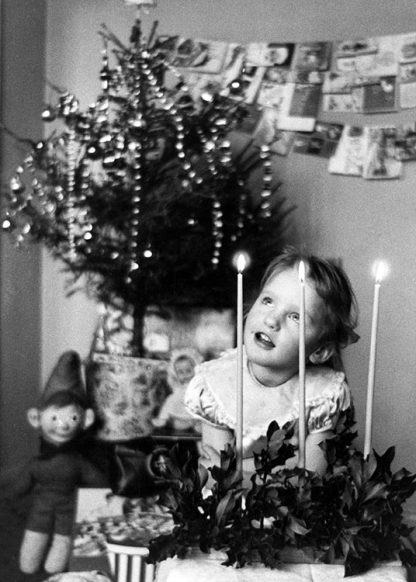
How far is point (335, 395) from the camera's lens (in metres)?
1.13

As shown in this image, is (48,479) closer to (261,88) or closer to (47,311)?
(47,311)

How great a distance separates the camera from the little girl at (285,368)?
1.10 meters

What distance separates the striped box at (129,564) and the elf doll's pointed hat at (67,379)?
0.36 metres

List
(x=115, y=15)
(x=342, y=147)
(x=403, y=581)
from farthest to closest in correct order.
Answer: (x=115, y=15), (x=342, y=147), (x=403, y=581)

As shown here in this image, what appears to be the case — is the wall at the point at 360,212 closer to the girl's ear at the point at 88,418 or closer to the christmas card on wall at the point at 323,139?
the christmas card on wall at the point at 323,139

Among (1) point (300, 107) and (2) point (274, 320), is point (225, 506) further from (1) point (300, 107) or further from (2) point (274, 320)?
(1) point (300, 107)

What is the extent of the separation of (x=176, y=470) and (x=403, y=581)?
0.23 metres

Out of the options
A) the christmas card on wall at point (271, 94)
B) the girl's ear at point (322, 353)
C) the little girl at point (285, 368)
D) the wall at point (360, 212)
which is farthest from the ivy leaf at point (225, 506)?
the christmas card on wall at point (271, 94)

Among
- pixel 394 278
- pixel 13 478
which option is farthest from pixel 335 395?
pixel 13 478

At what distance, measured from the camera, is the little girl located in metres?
1.10

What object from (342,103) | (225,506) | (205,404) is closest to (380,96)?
(342,103)

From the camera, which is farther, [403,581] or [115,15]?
[115,15]

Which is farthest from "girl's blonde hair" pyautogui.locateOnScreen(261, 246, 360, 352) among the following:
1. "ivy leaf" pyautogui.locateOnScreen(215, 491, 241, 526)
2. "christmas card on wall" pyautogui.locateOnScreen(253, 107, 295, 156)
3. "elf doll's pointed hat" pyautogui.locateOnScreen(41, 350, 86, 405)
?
"elf doll's pointed hat" pyautogui.locateOnScreen(41, 350, 86, 405)

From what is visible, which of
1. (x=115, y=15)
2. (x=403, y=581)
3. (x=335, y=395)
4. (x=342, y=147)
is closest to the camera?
(x=403, y=581)
